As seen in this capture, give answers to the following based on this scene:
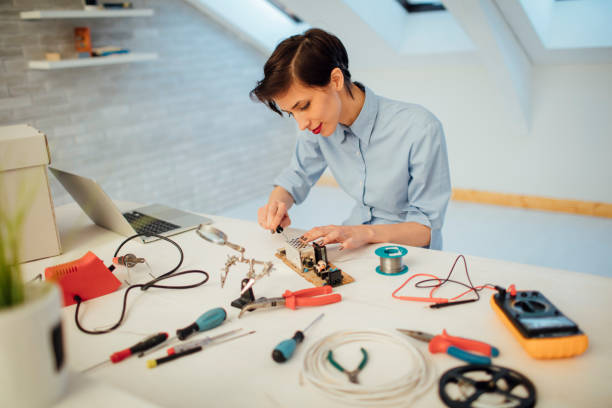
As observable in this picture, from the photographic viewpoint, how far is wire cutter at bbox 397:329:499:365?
94 cm

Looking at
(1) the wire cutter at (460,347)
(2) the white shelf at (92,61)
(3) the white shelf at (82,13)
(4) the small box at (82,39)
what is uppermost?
(3) the white shelf at (82,13)

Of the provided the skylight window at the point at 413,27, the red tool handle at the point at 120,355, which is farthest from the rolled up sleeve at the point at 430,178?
the skylight window at the point at 413,27

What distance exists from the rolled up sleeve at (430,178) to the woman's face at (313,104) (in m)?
0.28

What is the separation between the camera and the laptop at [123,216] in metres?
1.65

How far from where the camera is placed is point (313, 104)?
1593 mm

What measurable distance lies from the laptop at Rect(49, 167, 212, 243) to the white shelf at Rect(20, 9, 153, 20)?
4.82 feet

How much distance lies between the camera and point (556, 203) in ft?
12.2

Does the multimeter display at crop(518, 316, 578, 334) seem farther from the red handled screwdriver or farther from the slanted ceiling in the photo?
the slanted ceiling

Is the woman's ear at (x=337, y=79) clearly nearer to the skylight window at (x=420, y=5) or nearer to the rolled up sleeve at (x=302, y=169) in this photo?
the rolled up sleeve at (x=302, y=169)

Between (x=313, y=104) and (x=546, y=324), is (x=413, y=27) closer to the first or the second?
(x=313, y=104)

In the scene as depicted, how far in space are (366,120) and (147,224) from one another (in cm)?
82

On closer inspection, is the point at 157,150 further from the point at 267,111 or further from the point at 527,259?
the point at 527,259

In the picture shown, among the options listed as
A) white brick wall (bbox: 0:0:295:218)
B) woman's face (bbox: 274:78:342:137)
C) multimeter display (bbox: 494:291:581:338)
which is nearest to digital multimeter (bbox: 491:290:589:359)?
multimeter display (bbox: 494:291:581:338)

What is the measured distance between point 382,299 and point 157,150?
118 inches
